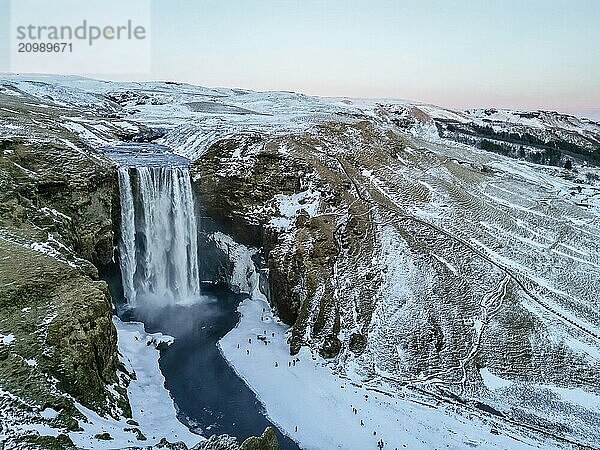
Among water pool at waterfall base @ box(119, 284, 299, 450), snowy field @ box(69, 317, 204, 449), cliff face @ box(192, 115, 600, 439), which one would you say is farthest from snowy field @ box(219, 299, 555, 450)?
snowy field @ box(69, 317, 204, 449)

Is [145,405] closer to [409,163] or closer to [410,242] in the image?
[410,242]

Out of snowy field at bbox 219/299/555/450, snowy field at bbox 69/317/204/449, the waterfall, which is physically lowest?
snowy field at bbox 219/299/555/450

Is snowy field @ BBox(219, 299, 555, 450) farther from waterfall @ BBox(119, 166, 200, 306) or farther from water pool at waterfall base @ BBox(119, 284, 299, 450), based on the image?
waterfall @ BBox(119, 166, 200, 306)

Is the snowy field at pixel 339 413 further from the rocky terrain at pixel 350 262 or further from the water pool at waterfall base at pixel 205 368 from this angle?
the rocky terrain at pixel 350 262

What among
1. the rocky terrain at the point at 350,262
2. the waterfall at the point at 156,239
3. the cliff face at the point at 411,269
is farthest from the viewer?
the waterfall at the point at 156,239

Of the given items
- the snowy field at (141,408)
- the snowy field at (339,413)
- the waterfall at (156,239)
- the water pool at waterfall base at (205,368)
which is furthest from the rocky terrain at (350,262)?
the water pool at waterfall base at (205,368)

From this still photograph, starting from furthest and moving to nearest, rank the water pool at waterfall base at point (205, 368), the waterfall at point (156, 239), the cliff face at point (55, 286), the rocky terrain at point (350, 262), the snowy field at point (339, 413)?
the waterfall at point (156, 239) → the water pool at waterfall base at point (205, 368) → the snowy field at point (339, 413) → the rocky terrain at point (350, 262) → the cliff face at point (55, 286)

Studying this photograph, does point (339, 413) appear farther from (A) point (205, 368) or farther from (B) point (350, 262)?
(B) point (350, 262)
